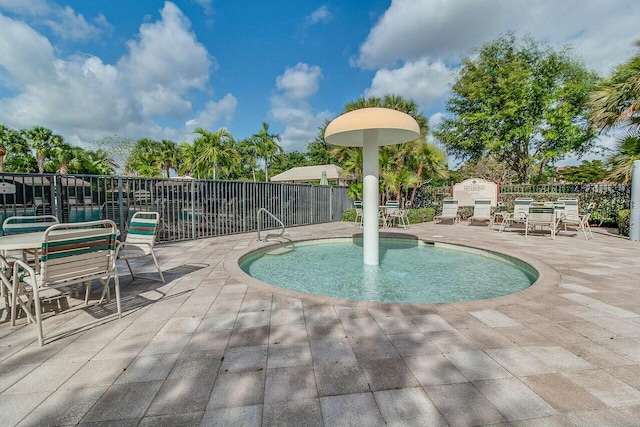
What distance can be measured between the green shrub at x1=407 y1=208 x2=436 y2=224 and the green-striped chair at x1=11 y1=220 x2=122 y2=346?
1154 cm

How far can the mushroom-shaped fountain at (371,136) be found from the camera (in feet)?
15.1

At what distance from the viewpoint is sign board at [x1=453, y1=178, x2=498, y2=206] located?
521 inches

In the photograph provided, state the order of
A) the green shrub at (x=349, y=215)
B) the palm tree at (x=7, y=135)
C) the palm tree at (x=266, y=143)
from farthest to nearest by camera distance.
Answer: the palm tree at (x=266, y=143), the palm tree at (x=7, y=135), the green shrub at (x=349, y=215)

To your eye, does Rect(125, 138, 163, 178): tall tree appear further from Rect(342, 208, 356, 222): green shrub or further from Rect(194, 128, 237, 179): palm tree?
Rect(342, 208, 356, 222): green shrub

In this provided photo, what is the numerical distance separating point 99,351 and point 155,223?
218cm

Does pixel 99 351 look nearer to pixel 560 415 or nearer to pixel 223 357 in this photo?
pixel 223 357

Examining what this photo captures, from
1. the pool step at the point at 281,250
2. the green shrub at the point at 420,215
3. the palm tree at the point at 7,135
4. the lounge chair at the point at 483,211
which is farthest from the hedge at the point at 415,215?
the palm tree at the point at 7,135

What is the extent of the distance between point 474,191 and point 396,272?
33.9ft

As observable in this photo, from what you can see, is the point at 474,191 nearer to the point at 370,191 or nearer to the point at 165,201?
the point at 370,191

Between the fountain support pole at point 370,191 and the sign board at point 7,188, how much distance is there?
7.13 m

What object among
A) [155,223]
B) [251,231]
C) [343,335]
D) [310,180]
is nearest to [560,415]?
[343,335]

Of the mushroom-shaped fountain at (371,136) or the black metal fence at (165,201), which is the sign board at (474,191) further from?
the mushroom-shaped fountain at (371,136)

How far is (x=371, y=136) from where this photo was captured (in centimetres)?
538

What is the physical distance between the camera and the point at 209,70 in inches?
748
